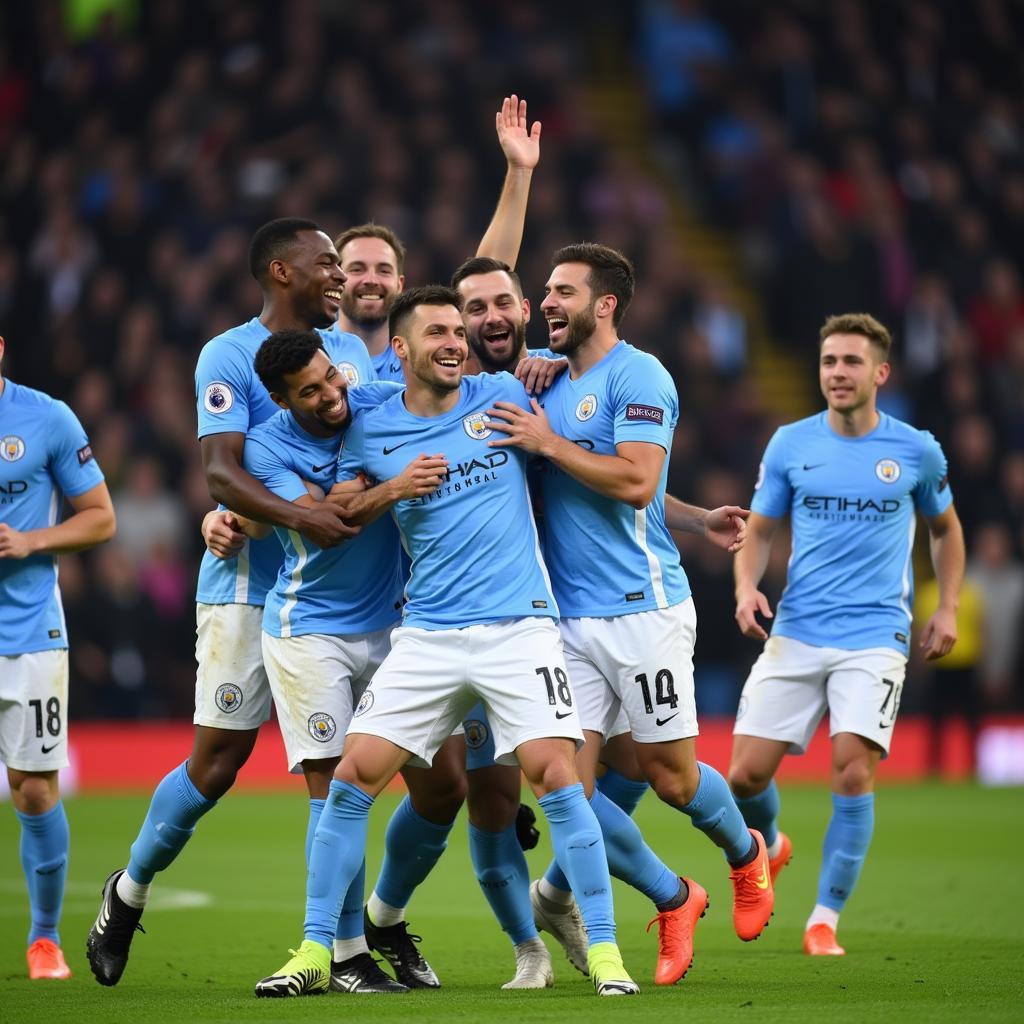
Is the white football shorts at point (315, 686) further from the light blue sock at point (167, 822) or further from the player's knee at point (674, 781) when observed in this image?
the player's knee at point (674, 781)

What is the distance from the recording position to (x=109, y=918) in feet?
23.2

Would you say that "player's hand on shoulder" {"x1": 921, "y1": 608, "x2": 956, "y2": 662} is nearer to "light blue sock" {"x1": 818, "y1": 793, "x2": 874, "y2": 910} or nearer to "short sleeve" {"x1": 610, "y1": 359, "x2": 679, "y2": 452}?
"light blue sock" {"x1": 818, "y1": 793, "x2": 874, "y2": 910}

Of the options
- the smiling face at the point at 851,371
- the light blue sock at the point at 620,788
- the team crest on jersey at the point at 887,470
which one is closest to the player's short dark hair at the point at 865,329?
the smiling face at the point at 851,371

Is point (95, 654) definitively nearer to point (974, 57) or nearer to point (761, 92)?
point (761, 92)

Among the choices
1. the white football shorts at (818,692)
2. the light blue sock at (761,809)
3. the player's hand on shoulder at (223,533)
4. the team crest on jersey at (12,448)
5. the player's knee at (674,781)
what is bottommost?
the light blue sock at (761,809)

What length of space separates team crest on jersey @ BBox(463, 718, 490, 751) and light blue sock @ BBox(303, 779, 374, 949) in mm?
679

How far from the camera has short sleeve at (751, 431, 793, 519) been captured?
855cm

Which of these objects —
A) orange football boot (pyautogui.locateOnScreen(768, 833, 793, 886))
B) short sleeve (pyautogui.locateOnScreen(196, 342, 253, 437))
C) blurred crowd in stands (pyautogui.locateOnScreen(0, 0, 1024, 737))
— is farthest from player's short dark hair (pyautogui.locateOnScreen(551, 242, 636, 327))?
blurred crowd in stands (pyautogui.locateOnScreen(0, 0, 1024, 737))

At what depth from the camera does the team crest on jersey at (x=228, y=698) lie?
7043mm

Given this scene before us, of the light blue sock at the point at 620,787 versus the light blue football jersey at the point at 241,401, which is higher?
the light blue football jersey at the point at 241,401

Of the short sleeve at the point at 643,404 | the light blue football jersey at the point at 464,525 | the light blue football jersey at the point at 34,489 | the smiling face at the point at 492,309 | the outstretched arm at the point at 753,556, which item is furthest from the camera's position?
the outstretched arm at the point at 753,556

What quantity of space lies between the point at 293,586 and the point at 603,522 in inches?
44.4

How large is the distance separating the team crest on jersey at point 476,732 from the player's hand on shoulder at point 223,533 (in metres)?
1.06

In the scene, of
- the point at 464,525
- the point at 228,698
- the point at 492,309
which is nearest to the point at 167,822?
the point at 228,698
